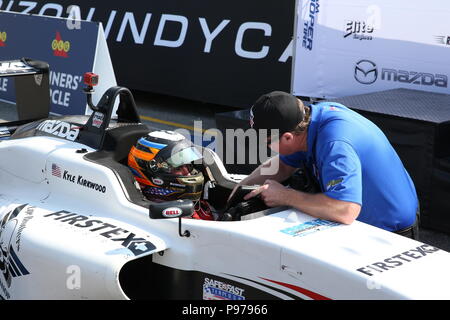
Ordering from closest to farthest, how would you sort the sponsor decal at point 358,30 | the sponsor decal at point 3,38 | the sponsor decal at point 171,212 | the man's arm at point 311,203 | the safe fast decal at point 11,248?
the sponsor decal at point 171,212, the man's arm at point 311,203, the safe fast decal at point 11,248, the sponsor decal at point 358,30, the sponsor decal at point 3,38

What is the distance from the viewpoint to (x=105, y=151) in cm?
426

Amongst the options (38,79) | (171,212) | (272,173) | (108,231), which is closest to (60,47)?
(38,79)

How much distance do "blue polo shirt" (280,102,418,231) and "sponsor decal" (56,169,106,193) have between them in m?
1.20

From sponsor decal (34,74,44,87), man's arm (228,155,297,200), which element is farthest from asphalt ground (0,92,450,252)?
man's arm (228,155,297,200)

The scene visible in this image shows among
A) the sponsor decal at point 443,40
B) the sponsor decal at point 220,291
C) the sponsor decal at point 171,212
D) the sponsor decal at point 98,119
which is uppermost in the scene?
the sponsor decal at point 443,40

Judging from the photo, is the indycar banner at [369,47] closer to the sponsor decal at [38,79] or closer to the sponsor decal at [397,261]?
the sponsor decal at [38,79]

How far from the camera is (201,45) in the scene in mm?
9805

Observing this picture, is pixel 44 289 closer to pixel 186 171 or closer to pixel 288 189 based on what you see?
pixel 186 171

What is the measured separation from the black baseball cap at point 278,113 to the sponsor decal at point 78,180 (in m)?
1.01

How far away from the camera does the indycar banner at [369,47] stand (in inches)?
268

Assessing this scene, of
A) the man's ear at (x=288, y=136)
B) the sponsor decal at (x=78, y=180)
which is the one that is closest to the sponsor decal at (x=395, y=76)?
the man's ear at (x=288, y=136)

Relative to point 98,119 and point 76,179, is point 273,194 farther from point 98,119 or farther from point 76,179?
point 98,119

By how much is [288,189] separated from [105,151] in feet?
4.08

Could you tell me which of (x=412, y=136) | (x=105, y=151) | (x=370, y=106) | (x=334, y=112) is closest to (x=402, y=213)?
(x=334, y=112)
